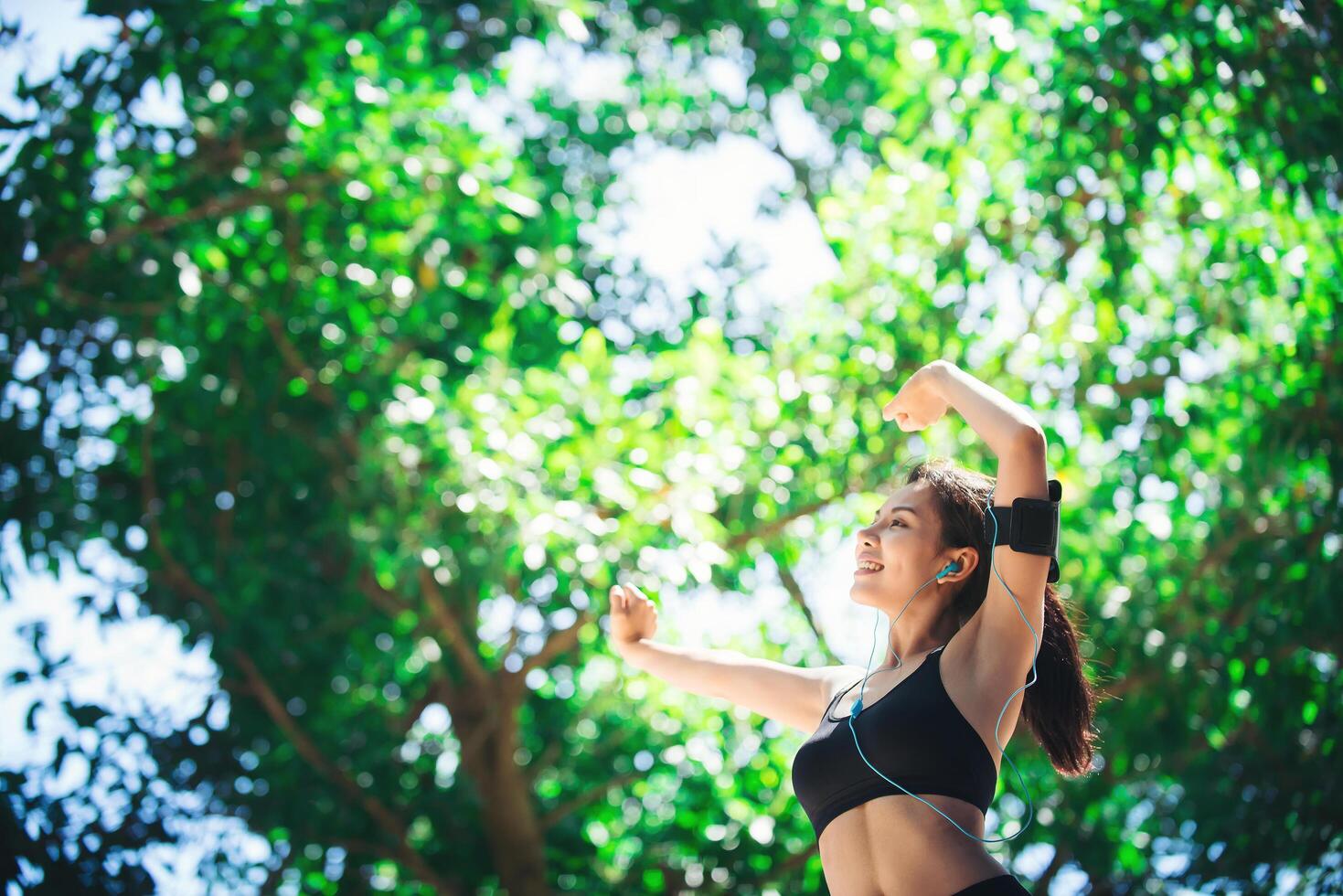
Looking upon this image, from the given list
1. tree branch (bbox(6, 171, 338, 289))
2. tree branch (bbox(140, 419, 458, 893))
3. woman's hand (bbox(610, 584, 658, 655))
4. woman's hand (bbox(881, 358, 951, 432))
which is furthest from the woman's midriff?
tree branch (bbox(140, 419, 458, 893))

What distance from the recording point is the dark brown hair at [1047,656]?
1.98m

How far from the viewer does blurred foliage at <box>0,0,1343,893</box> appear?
4.38m

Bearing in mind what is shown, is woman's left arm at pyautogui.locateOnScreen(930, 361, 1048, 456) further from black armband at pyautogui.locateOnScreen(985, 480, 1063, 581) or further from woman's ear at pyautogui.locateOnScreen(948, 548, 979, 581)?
woman's ear at pyautogui.locateOnScreen(948, 548, 979, 581)

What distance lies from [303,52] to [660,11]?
3097 mm

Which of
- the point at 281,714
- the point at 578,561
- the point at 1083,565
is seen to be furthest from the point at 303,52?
the point at 1083,565

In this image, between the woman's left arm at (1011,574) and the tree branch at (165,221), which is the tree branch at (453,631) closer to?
the tree branch at (165,221)

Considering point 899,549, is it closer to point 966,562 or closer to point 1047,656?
point 966,562

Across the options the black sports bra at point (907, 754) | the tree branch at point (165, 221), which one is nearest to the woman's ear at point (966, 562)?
the black sports bra at point (907, 754)

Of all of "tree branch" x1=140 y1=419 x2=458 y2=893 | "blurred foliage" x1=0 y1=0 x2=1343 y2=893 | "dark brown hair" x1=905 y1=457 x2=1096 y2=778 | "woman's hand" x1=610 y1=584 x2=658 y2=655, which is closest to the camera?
"dark brown hair" x1=905 y1=457 x2=1096 y2=778

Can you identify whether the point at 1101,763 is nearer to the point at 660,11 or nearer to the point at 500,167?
the point at 500,167

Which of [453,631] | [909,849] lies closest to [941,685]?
[909,849]

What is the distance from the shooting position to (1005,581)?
177 centimetres

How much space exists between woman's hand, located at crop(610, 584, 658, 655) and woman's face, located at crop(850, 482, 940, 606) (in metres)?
0.55

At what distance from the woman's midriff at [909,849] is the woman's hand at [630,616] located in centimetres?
75
